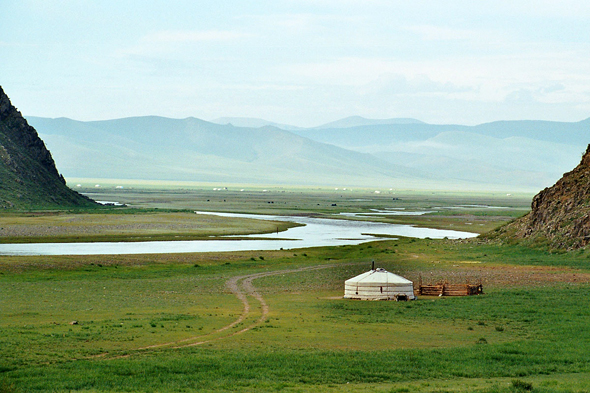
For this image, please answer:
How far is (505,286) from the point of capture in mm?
45188

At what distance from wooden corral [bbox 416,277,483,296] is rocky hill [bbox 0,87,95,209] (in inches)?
3144

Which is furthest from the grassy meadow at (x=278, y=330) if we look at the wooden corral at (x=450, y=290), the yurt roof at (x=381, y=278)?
the yurt roof at (x=381, y=278)

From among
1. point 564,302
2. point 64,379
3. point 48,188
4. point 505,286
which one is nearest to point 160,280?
point 505,286

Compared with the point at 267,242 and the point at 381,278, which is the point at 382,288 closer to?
the point at 381,278

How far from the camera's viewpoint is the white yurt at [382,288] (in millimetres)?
39812

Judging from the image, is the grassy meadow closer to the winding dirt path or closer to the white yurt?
the winding dirt path

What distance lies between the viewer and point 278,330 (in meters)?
30.7

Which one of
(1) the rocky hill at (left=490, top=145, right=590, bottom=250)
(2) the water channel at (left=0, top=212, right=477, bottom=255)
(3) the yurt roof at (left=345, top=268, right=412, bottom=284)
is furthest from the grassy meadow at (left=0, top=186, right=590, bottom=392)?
(2) the water channel at (left=0, top=212, right=477, bottom=255)

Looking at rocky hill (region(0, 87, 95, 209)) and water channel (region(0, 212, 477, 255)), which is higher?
rocky hill (region(0, 87, 95, 209))

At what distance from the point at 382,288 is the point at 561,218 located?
3108 centimetres

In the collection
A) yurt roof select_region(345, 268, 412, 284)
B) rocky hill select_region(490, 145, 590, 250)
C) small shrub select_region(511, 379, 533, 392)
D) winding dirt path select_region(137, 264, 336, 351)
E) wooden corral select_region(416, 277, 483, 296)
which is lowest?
winding dirt path select_region(137, 264, 336, 351)

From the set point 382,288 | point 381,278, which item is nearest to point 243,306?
point 382,288

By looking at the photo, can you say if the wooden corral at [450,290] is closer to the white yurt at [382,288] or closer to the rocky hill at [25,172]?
the white yurt at [382,288]

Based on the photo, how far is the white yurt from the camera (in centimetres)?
3981
